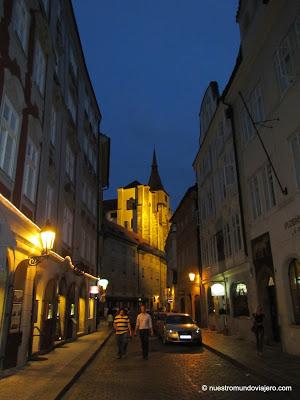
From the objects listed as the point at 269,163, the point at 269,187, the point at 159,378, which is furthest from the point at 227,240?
the point at 159,378

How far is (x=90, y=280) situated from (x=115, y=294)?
3668 centimetres

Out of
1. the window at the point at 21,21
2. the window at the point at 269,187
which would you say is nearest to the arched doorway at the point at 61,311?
the window at the point at 269,187

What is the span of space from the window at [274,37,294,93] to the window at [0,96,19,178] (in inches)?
381

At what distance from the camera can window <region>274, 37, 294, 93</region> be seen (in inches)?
560

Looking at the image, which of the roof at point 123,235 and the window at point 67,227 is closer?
the window at point 67,227

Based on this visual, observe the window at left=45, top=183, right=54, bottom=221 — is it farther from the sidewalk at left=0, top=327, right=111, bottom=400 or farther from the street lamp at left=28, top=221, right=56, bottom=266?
the sidewalk at left=0, top=327, right=111, bottom=400

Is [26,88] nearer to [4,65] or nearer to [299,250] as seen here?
[4,65]

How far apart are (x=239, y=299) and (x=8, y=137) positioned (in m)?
15.5

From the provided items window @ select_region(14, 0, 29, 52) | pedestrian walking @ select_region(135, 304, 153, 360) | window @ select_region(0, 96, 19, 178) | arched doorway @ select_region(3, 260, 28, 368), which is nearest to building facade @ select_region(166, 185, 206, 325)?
pedestrian walking @ select_region(135, 304, 153, 360)

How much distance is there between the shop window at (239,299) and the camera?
2027 cm

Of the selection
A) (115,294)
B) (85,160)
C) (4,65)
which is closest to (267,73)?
(4,65)

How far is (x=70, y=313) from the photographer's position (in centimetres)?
2097

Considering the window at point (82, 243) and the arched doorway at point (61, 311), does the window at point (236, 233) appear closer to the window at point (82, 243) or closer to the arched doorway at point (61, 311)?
the arched doorway at point (61, 311)

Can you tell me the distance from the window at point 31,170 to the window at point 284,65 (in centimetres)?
959
